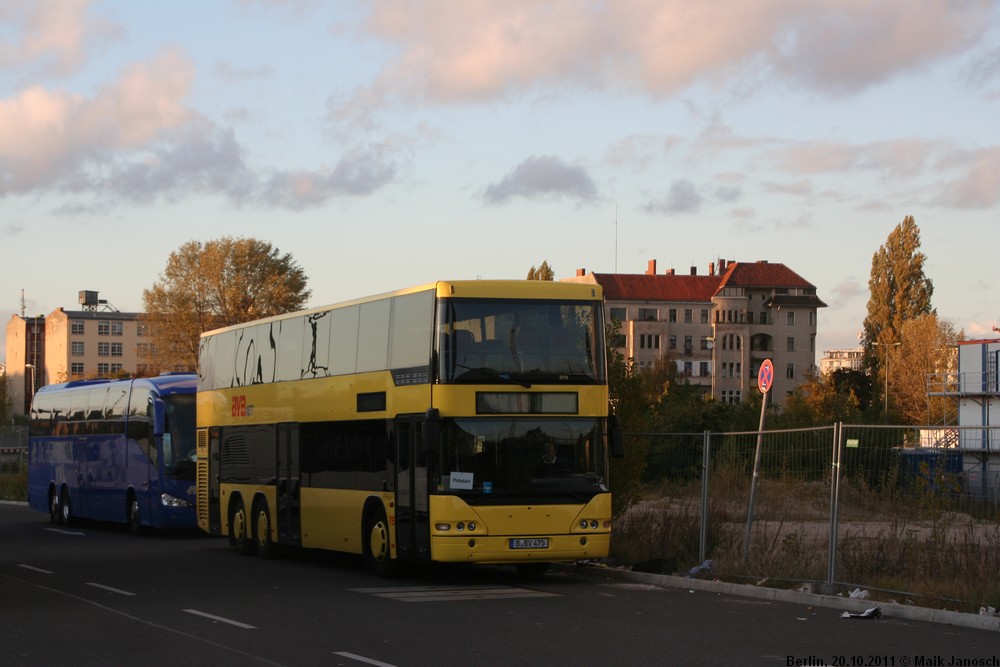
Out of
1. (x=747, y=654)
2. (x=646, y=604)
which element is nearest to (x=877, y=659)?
(x=747, y=654)

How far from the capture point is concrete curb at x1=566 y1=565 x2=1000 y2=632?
15.0m

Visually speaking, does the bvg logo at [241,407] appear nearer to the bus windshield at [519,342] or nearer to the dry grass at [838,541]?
the dry grass at [838,541]

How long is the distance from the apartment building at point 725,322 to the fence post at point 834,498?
14331cm

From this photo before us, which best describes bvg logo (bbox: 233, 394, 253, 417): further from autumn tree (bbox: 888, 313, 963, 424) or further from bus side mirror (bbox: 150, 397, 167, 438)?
autumn tree (bbox: 888, 313, 963, 424)

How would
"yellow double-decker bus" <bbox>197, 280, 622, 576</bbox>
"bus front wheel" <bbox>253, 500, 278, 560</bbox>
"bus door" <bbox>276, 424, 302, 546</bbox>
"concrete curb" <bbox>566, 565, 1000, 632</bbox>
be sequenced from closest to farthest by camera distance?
"concrete curb" <bbox>566, 565, 1000, 632</bbox> < "yellow double-decker bus" <bbox>197, 280, 622, 576</bbox> < "bus door" <bbox>276, 424, 302, 546</bbox> < "bus front wheel" <bbox>253, 500, 278, 560</bbox>

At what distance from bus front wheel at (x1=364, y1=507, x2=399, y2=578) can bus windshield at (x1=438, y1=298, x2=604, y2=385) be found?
297cm

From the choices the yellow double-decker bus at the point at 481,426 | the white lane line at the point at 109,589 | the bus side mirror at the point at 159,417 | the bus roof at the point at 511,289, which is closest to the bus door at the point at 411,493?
the yellow double-decker bus at the point at 481,426

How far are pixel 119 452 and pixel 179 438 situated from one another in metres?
2.97

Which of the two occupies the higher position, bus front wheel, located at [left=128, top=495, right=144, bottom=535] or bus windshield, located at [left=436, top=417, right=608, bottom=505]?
bus windshield, located at [left=436, top=417, right=608, bottom=505]

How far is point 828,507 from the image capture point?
1848 centimetres

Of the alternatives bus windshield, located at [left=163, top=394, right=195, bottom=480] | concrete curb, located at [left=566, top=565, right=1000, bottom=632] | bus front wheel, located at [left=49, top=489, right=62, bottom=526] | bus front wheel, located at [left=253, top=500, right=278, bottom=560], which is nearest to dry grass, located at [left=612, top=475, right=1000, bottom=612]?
concrete curb, located at [left=566, top=565, right=1000, bottom=632]

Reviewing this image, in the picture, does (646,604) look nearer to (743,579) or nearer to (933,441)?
(743,579)

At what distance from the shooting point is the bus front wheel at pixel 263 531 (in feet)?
86.5

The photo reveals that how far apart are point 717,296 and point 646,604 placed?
151 m
